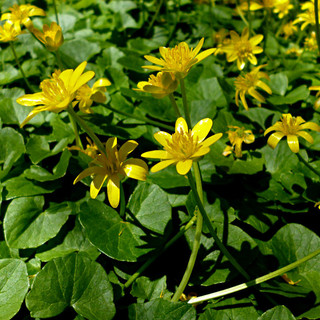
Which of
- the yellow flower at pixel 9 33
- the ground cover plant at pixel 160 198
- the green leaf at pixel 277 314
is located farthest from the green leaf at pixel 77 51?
the green leaf at pixel 277 314

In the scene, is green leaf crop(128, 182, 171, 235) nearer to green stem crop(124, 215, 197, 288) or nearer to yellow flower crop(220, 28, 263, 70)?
green stem crop(124, 215, 197, 288)

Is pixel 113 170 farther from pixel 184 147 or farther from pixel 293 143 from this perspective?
pixel 293 143

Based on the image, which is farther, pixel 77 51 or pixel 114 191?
pixel 77 51

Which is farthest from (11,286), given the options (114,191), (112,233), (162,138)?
(162,138)

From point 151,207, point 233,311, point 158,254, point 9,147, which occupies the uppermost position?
point 9,147

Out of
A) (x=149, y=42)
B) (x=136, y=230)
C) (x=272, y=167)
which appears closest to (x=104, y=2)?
(x=149, y=42)

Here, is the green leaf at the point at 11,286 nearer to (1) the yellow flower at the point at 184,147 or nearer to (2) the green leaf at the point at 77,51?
(1) the yellow flower at the point at 184,147
